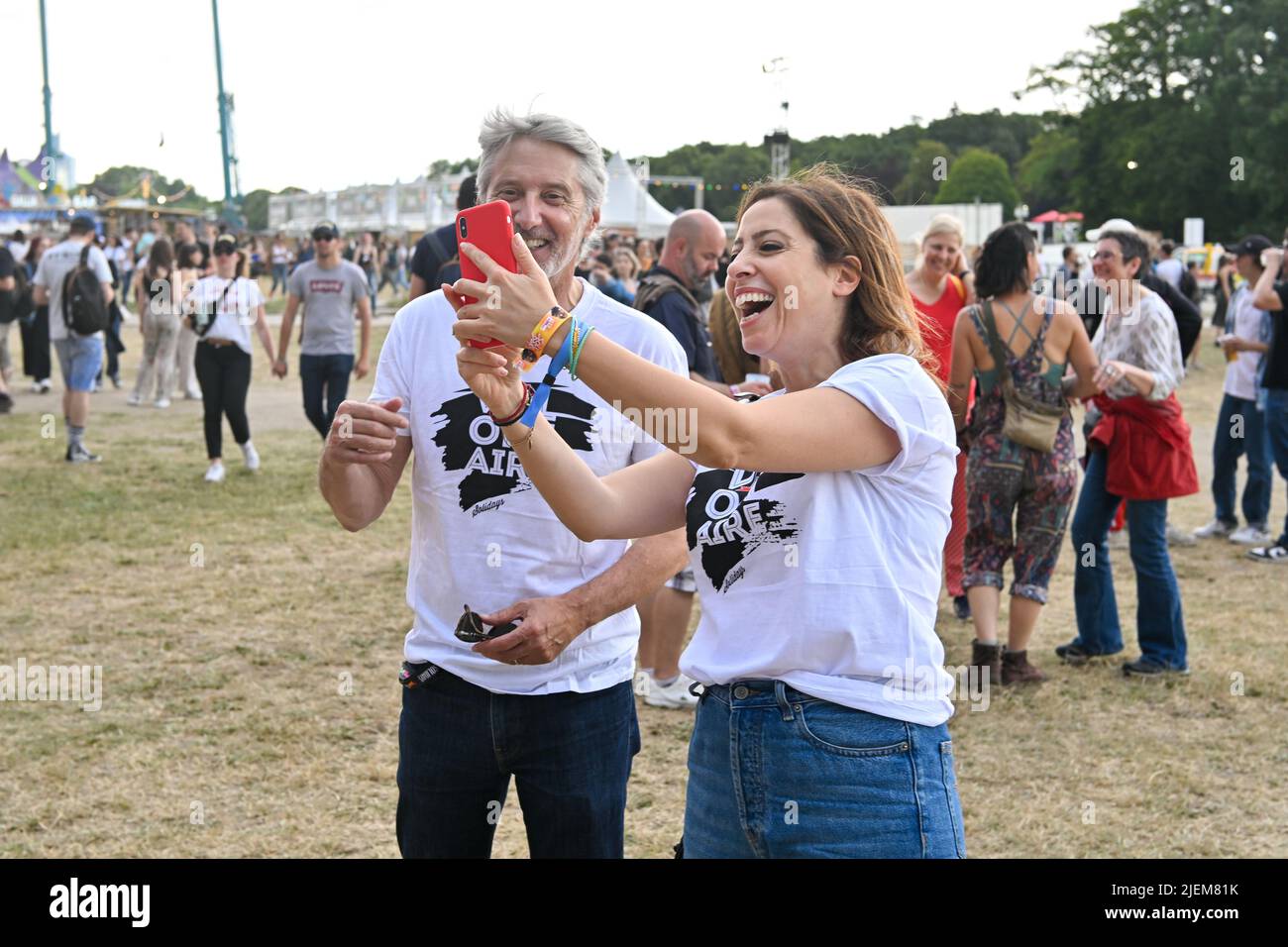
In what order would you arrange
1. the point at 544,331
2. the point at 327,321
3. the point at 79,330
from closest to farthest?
the point at 544,331 < the point at 327,321 < the point at 79,330

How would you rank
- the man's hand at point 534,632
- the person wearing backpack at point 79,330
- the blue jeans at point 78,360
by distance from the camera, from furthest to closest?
the blue jeans at point 78,360 → the person wearing backpack at point 79,330 → the man's hand at point 534,632

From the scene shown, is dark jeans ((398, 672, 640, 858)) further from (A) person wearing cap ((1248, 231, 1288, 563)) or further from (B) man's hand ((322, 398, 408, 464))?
(A) person wearing cap ((1248, 231, 1288, 563))

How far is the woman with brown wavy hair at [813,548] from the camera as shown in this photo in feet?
6.25

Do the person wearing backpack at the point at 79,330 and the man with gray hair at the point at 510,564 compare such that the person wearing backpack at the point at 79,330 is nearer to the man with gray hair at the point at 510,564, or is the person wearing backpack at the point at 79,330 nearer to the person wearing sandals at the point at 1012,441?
the person wearing sandals at the point at 1012,441

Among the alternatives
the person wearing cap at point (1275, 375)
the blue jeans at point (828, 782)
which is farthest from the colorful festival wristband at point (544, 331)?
the person wearing cap at point (1275, 375)

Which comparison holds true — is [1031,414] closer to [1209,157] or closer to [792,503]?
[792,503]

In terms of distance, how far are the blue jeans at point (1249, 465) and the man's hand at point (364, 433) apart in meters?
7.90

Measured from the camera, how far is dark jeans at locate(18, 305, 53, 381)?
15.0 m

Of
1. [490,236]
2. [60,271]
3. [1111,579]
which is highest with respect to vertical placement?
[60,271]

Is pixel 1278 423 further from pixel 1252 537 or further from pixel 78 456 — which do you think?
pixel 78 456

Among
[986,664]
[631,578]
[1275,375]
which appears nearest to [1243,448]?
[1275,375]


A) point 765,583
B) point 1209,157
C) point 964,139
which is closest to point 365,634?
point 765,583

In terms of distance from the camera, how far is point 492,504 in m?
2.53

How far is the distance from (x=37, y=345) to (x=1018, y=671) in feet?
43.6
